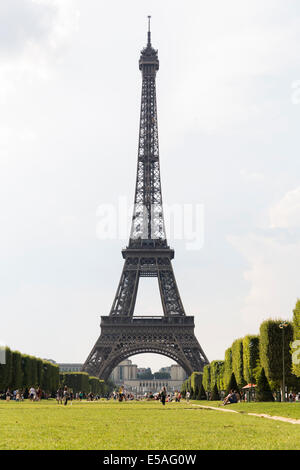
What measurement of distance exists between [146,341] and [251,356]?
1389 inches

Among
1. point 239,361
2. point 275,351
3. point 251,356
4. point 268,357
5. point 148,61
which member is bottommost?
point 239,361

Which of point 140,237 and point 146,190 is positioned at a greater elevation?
point 146,190

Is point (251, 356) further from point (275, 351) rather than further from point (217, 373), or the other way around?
point (217, 373)

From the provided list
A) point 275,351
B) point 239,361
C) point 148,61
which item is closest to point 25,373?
point 239,361

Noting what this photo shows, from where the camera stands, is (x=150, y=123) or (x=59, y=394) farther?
(x=150, y=123)

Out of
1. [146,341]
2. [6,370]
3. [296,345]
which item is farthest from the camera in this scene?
[146,341]

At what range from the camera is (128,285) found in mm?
102375

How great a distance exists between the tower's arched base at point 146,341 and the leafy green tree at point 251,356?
29.5 metres

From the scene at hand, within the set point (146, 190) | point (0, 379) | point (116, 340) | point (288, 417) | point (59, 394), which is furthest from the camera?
point (146, 190)

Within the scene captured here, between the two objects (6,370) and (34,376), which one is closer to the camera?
(6,370)

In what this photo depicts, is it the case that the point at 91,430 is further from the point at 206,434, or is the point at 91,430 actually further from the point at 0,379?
the point at 0,379

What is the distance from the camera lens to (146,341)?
99.6 m
